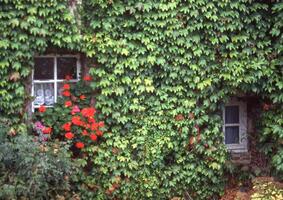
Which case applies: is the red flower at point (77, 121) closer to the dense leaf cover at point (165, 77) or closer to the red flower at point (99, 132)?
the red flower at point (99, 132)

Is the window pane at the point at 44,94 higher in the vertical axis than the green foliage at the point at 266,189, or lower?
higher

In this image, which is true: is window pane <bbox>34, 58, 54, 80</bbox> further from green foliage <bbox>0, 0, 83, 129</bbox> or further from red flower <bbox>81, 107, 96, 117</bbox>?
red flower <bbox>81, 107, 96, 117</bbox>

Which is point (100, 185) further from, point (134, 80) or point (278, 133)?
point (278, 133)

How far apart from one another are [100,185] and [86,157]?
1.68 ft

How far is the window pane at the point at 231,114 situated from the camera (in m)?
8.60

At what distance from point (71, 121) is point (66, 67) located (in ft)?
3.28

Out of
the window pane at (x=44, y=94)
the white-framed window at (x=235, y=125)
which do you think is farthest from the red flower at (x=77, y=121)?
the white-framed window at (x=235, y=125)

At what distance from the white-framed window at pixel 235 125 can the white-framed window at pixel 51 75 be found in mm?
2746

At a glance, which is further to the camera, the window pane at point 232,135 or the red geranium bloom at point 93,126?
the window pane at point 232,135

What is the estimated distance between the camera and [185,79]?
7.70m

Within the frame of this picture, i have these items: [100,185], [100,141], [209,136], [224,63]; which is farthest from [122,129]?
[224,63]

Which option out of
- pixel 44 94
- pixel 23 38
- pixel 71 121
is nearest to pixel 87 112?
pixel 71 121

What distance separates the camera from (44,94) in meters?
7.87

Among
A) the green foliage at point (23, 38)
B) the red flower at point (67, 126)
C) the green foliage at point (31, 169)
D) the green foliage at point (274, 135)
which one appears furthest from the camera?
the green foliage at point (274, 135)
